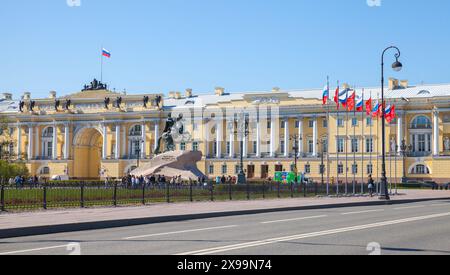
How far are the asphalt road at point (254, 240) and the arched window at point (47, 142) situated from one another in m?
99.7

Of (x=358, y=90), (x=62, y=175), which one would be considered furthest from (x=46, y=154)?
(x=358, y=90)

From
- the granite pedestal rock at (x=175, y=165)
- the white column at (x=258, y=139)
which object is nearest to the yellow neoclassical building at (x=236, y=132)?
the white column at (x=258, y=139)

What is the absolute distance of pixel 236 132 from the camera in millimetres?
105250

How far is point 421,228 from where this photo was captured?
20078 mm

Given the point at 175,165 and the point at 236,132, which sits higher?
the point at 236,132

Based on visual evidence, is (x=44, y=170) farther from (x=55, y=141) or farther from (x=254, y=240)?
(x=254, y=240)

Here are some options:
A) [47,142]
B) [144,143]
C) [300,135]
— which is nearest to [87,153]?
[47,142]

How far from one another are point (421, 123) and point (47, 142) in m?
63.0

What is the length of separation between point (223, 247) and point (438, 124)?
8562 cm

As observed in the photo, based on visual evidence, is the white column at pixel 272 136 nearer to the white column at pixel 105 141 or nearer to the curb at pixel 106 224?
the white column at pixel 105 141

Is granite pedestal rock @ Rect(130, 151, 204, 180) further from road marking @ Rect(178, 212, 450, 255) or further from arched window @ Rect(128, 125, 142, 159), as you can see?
arched window @ Rect(128, 125, 142, 159)

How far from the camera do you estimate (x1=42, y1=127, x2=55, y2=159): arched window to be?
4628 inches

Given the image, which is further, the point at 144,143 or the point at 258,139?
the point at 144,143
